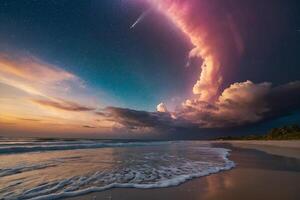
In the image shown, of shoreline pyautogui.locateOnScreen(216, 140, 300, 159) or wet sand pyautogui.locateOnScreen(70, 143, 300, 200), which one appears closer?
wet sand pyautogui.locateOnScreen(70, 143, 300, 200)

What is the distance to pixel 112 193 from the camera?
21.3 ft

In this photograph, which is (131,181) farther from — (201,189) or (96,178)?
(201,189)

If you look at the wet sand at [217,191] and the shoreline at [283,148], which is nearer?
the wet sand at [217,191]

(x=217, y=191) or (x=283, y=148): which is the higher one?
(x=283, y=148)

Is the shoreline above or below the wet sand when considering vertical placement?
above

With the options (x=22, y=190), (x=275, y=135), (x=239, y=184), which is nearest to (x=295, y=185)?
(x=239, y=184)

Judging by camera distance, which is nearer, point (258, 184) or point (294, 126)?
point (258, 184)

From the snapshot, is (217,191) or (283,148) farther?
(283,148)

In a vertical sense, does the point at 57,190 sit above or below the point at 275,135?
below

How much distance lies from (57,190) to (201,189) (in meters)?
4.33

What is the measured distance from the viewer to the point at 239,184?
7.67 m

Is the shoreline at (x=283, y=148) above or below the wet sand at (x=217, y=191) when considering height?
above

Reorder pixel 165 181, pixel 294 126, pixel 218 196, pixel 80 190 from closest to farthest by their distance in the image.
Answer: pixel 218 196 → pixel 80 190 → pixel 165 181 → pixel 294 126

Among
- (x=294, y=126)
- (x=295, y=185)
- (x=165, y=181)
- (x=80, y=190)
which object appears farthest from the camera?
(x=294, y=126)
